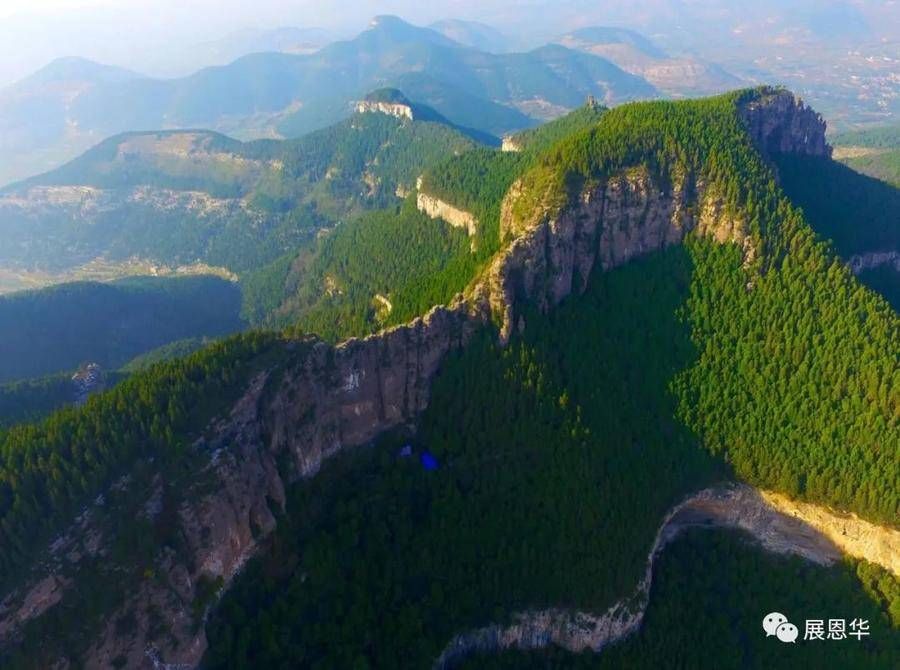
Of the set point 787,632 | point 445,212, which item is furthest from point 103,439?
point 445,212

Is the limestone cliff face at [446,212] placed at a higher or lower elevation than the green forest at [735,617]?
higher

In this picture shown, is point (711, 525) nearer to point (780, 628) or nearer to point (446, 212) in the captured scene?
point (780, 628)

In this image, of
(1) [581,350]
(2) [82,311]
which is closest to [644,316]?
(1) [581,350]

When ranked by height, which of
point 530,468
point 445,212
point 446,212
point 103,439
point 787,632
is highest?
point 103,439

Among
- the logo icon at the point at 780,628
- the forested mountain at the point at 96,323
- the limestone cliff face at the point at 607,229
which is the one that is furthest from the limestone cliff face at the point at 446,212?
the logo icon at the point at 780,628

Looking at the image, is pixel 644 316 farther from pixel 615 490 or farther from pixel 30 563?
pixel 30 563

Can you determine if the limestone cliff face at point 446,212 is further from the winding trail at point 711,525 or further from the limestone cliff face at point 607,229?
the winding trail at point 711,525

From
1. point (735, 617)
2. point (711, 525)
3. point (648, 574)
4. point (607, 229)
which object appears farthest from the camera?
point (607, 229)
